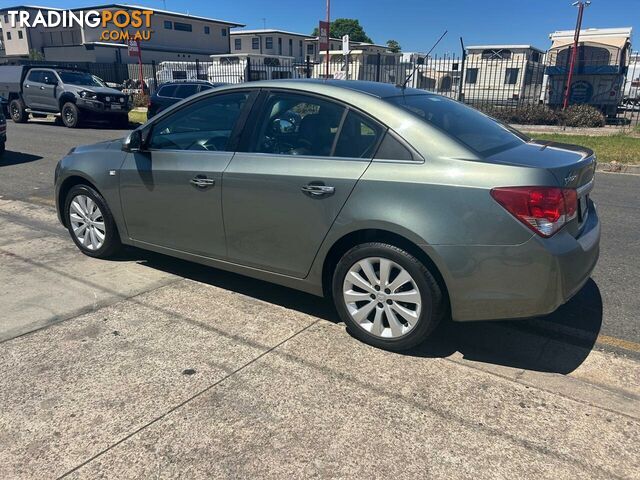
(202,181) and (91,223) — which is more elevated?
(202,181)

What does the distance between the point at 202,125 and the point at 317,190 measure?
1.34 meters

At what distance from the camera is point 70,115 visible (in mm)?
17891

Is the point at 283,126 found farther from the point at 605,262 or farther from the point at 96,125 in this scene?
the point at 96,125

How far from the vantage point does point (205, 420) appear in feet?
8.91

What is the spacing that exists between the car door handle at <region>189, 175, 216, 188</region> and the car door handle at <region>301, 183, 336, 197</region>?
808mm

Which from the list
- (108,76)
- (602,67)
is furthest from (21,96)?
(602,67)

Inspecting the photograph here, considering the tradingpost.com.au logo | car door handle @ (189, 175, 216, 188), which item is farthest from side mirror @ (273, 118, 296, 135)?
the tradingpost.com.au logo

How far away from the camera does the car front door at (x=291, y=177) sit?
132 inches

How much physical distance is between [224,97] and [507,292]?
2.48 metres

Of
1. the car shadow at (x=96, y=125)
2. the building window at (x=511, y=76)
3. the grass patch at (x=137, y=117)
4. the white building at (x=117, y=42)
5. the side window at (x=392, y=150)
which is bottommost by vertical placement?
the car shadow at (x=96, y=125)

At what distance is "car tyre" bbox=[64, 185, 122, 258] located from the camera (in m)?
4.76

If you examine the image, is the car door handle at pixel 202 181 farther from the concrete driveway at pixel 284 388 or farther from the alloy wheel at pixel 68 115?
the alloy wheel at pixel 68 115

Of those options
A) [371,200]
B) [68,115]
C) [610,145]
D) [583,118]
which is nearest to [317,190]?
[371,200]

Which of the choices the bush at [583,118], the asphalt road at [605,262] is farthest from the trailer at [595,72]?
the asphalt road at [605,262]
